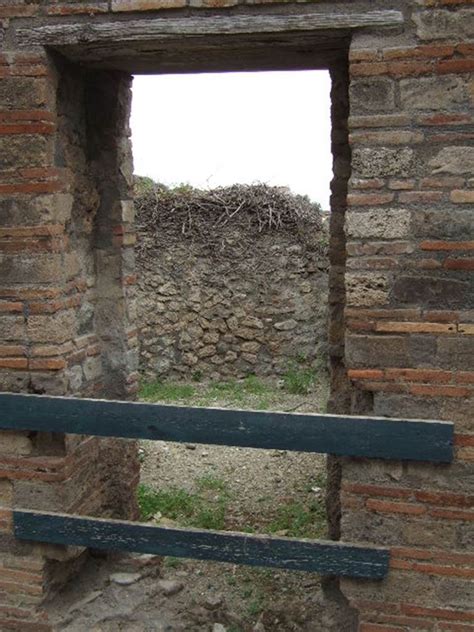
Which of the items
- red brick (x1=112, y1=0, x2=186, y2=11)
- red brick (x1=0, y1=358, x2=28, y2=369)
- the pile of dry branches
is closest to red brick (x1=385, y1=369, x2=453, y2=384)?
red brick (x1=0, y1=358, x2=28, y2=369)

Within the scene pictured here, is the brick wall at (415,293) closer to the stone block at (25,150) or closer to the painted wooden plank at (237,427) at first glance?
the painted wooden plank at (237,427)

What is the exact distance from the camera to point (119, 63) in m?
3.62

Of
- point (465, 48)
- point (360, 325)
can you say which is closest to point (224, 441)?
point (360, 325)

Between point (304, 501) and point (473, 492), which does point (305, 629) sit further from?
point (304, 501)

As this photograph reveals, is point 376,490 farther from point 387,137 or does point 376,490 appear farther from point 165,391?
point 165,391

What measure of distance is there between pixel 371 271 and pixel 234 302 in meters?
6.09

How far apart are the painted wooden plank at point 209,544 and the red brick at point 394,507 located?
0.18m

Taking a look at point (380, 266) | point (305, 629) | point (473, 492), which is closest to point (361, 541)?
point (473, 492)

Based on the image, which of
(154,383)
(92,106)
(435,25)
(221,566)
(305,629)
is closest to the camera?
(435,25)

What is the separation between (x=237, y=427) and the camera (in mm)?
3066

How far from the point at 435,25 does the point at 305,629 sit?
9.94ft

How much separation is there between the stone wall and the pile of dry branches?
0.03 meters

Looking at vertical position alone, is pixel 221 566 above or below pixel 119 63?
below

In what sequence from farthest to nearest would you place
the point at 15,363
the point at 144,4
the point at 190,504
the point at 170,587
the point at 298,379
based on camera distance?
the point at 298,379
the point at 190,504
the point at 170,587
the point at 15,363
the point at 144,4
